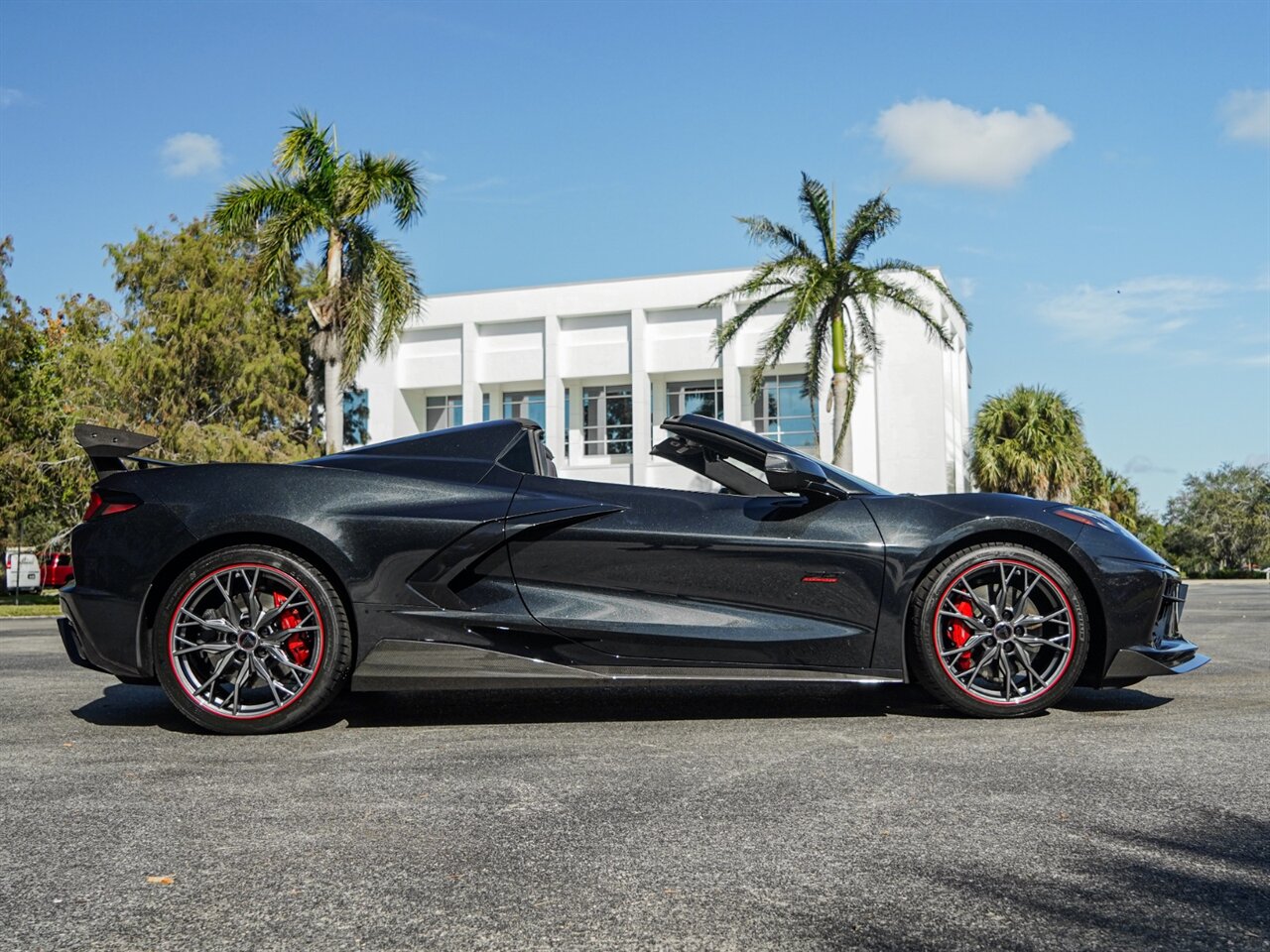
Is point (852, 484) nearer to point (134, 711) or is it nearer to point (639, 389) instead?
point (134, 711)

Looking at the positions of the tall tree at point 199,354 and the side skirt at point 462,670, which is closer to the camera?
the side skirt at point 462,670

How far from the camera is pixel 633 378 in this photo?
41.9 meters

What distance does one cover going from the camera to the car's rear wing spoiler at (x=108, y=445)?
4.67m

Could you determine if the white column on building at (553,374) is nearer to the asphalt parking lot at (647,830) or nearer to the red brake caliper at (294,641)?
the asphalt parking lot at (647,830)

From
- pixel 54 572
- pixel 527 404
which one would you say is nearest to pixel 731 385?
pixel 527 404

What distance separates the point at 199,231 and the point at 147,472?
93.3 feet

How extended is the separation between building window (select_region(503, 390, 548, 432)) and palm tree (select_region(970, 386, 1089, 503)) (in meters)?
16.0

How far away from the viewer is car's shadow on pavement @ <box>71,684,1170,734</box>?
15.9ft

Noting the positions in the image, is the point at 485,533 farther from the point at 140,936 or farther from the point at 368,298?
the point at 368,298

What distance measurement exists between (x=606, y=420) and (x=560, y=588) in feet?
129

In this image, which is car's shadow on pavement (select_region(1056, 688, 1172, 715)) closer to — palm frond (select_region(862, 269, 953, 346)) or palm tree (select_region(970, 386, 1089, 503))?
palm frond (select_region(862, 269, 953, 346))

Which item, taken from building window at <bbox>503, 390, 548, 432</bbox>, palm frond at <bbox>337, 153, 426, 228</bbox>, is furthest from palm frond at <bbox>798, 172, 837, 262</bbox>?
building window at <bbox>503, 390, 548, 432</bbox>

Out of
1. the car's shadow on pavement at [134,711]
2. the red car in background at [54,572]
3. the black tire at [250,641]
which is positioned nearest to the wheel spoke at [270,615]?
the black tire at [250,641]

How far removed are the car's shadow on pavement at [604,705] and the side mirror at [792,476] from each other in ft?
3.20
